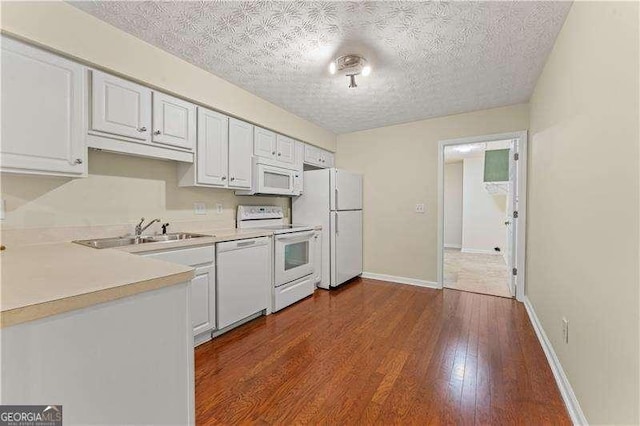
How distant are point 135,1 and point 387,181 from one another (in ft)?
11.0

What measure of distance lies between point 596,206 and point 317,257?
279 centimetres

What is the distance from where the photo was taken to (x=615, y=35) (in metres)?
1.14

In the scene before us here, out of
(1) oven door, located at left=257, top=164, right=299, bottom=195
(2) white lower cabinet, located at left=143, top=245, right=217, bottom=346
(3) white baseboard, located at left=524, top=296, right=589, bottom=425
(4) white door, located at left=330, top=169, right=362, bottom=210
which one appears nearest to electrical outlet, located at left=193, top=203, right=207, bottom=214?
(1) oven door, located at left=257, top=164, right=299, bottom=195

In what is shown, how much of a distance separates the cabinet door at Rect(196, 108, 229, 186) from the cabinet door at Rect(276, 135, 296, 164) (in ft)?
2.57

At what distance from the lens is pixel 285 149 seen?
3.46 metres

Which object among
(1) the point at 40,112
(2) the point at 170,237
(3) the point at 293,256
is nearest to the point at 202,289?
(2) the point at 170,237

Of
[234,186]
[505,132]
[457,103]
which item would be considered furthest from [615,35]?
[234,186]

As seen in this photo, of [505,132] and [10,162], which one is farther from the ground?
[505,132]

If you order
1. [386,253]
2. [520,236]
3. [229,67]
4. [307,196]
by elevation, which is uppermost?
[229,67]

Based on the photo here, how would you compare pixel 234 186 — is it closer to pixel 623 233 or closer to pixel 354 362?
pixel 354 362

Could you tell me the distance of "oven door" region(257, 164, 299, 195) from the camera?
3.03 m

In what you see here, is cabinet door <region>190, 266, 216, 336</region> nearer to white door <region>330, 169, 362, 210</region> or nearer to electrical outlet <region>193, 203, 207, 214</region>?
electrical outlet <region>193, 203, 207, 214</region>

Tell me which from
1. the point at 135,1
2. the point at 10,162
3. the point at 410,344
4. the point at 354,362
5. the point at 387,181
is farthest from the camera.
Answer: the point at 387,181

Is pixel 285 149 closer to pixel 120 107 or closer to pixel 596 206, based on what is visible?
pixel 120 107
